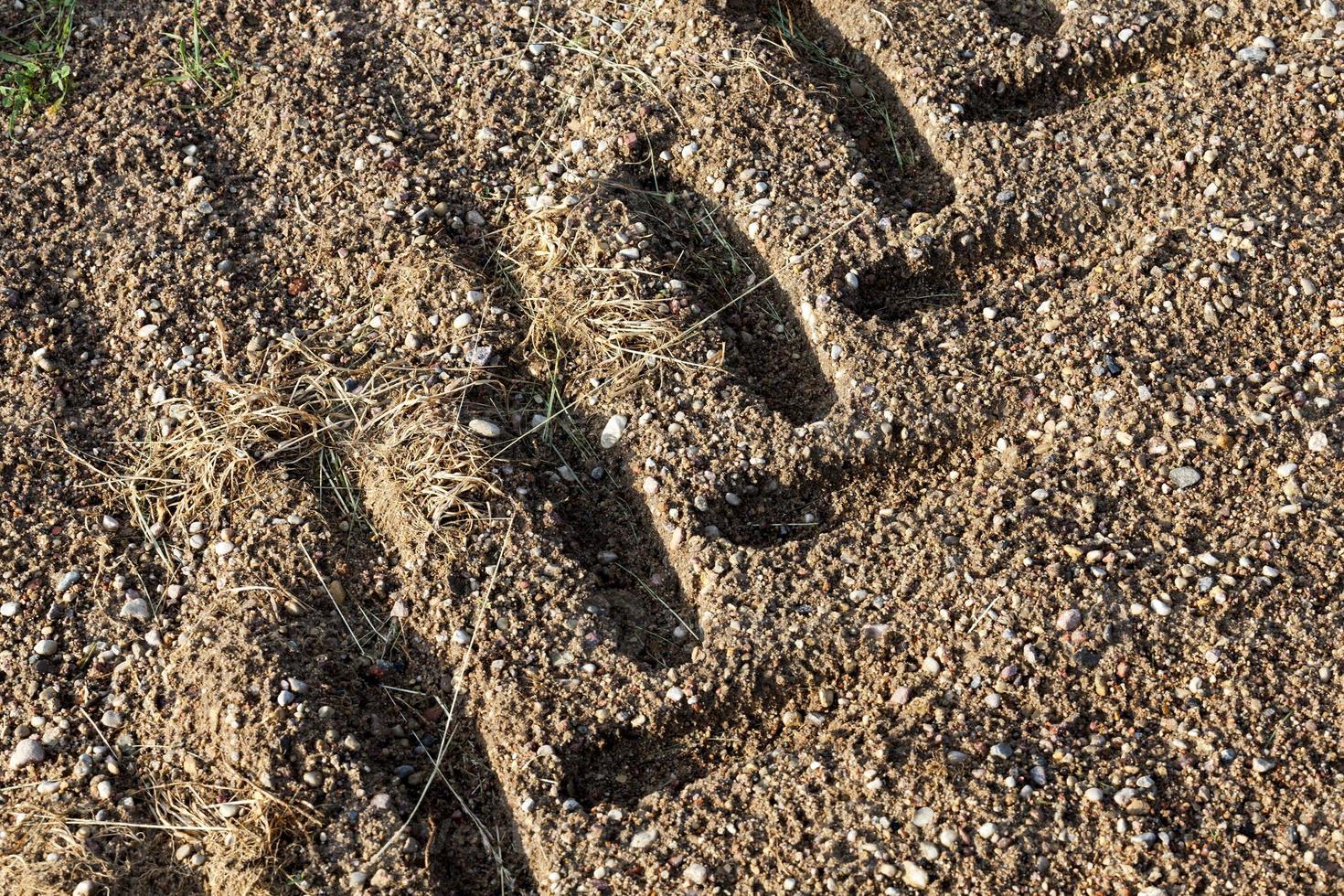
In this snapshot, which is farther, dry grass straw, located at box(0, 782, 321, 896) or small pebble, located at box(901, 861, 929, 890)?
dry grass straw, located at box(0, 782, 321, 896)

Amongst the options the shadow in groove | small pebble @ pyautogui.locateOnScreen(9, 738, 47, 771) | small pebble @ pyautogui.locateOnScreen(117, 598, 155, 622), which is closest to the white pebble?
the shadow in groove

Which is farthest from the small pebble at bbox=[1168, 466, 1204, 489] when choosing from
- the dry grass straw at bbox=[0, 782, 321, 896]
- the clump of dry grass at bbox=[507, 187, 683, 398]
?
the dry grass straw at bbox=[0, 782, 321, 896]

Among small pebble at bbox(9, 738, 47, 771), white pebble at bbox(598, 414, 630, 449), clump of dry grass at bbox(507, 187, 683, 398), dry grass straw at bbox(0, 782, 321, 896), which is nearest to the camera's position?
dry grass straw at bbox(0, 782, 321, 896)

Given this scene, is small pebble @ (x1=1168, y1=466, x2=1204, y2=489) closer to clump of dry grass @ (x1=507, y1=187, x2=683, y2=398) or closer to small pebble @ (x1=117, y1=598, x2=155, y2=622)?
clump of dry grass @ (x1=507, y1=187, x2=683, y2=398)

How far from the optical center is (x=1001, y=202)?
3.63m

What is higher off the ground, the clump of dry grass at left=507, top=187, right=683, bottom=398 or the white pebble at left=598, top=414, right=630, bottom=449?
the clump of dry grass at left=507, top=187, right=683, bottom=398

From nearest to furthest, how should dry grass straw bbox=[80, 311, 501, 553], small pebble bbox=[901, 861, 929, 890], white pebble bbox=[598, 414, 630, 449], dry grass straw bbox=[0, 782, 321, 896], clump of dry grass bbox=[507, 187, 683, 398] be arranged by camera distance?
small pebble bbox=[901, 861, 929, 890] → dry grass straw bbox=[0, 782, 321, 896] → dry grass straw bbox=[80, 311, 501, 553] → white pebble bbox=[598, 414, 630, 449] → clump of dry grass bbox=[507, 187, 683, 398]

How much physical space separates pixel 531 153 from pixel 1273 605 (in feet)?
7.83

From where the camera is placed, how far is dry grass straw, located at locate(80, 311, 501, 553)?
10.7ft

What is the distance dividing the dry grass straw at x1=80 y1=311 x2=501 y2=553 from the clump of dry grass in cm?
23

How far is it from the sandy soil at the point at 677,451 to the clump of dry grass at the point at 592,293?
0.05 ft

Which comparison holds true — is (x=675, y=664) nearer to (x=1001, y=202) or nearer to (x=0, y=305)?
(x=1001, y=202)

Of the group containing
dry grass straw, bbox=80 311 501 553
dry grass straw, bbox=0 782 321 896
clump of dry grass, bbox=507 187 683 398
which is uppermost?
clump of dry grass, bbox=507 187 683 398

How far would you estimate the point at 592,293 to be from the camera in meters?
3.55
